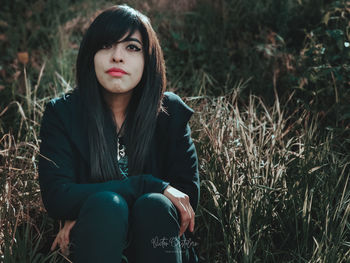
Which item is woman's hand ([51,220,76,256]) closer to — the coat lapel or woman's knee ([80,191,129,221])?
woman's knee ([80,191,129,221])

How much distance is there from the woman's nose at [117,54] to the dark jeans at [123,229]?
613mm

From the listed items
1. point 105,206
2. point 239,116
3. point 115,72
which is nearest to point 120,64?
point 115,72

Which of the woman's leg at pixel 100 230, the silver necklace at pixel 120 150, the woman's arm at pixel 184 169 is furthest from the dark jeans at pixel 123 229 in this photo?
the silver necklace at pixel 120 150

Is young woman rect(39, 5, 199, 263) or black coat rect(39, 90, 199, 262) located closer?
young woman rect(39, 5, 199, 263)

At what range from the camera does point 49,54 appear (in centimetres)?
439

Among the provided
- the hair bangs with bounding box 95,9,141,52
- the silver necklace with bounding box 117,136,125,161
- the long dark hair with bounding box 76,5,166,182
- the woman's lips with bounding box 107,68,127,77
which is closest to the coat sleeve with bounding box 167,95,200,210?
the long dark hair with bounding box 76,5,166,182

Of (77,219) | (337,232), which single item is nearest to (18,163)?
(77,219)

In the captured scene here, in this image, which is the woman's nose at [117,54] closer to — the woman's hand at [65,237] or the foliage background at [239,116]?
the foliage background at [239,116]

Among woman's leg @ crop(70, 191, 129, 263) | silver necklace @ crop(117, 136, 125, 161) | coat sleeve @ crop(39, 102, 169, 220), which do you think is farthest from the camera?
silver necklace @ crop(117, 136, 125, 161)

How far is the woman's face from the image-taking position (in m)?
2.10

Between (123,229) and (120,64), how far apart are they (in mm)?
753

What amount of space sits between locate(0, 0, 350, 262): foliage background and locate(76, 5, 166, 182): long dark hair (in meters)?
→ 0.38

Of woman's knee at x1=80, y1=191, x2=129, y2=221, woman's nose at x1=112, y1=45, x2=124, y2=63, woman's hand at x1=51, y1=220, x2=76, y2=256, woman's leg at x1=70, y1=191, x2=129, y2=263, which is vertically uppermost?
woman's nose at x1=112, y1=45, x2=124, y2=63

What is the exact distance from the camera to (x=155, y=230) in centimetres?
186
